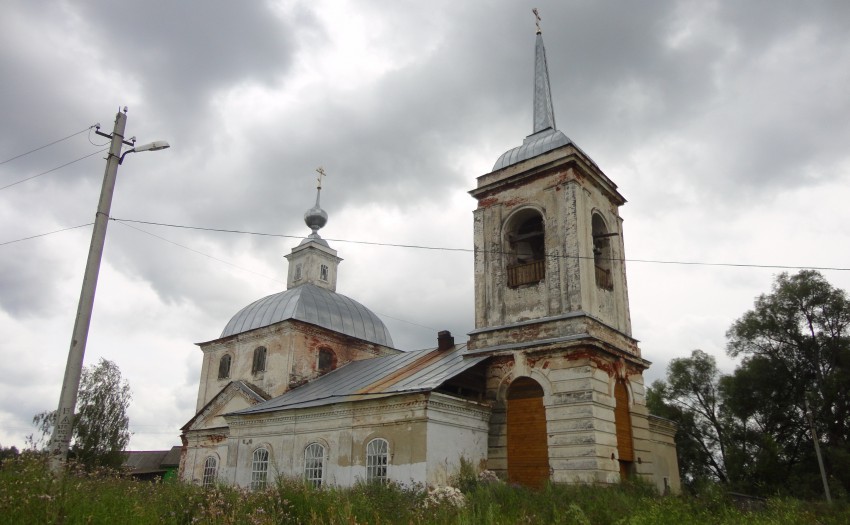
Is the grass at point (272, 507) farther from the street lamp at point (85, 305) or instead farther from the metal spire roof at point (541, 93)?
the metal spire roof at point (541, 93)

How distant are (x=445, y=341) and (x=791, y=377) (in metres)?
17.9

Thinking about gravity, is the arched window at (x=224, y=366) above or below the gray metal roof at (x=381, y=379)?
above

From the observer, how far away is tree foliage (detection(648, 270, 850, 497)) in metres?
26.3

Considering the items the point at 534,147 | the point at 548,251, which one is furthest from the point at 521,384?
the point at 534,147

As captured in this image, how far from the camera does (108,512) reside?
6734mm

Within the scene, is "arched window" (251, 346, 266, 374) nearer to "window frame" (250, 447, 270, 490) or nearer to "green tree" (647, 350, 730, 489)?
"window frame" (250, 447, 270, 490)

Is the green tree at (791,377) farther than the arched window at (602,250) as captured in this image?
Yes

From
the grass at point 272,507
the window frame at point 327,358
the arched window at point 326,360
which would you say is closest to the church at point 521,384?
the window frame at point 327,358

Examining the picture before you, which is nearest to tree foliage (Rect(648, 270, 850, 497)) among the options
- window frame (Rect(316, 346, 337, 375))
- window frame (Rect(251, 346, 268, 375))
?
window frame (Rect(316, 346, 337, 375))

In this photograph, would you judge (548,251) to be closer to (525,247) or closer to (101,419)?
(525,247)

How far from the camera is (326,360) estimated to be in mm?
26000

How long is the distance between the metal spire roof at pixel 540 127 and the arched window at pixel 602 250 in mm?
2490

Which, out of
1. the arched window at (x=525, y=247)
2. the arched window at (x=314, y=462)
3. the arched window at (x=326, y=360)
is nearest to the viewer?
the arched window at (x=314, y=462)

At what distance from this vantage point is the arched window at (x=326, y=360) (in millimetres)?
25661
